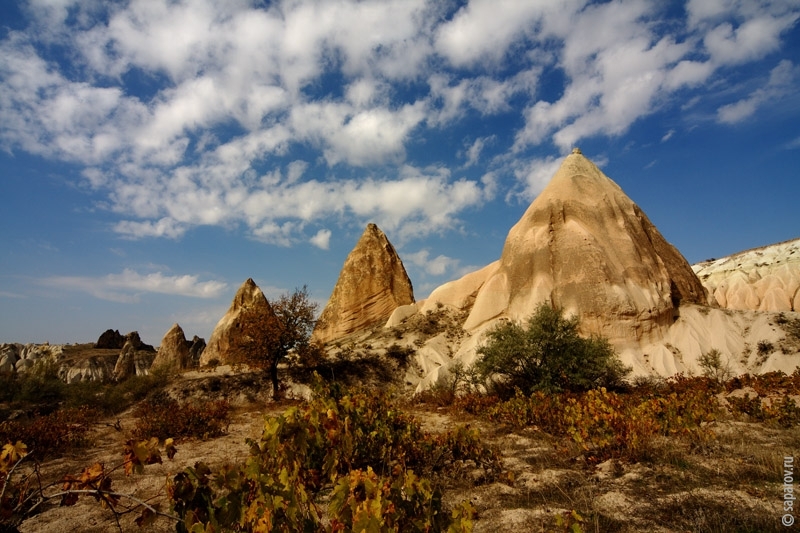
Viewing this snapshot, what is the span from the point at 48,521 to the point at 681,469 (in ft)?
28.7

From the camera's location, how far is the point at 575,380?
1279cm

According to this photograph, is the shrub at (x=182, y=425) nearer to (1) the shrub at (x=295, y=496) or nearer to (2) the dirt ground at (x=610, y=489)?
(2) the dirt ground at (x=610, y=489)

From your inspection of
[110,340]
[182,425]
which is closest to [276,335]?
[182,425]

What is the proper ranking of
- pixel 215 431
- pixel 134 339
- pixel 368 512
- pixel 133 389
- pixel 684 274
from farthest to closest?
pixel 134 339 → pixel 684 274 → pixel 133 389 → pixel 215 431 → pixel 368 512

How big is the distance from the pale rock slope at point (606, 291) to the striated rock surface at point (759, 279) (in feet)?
82.0

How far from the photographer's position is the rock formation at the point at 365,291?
28.0m

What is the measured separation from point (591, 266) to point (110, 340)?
53557 mm

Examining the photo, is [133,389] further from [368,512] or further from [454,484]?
[368,512]

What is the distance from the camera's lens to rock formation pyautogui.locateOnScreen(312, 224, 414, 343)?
2802cm

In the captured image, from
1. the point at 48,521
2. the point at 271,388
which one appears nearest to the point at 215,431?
the point at 48,521

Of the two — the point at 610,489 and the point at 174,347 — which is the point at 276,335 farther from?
the point at 174,347

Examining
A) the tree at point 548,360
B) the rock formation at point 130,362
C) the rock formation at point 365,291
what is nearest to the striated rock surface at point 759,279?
the rock formation at point 365,291

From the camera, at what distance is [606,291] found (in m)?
18.3

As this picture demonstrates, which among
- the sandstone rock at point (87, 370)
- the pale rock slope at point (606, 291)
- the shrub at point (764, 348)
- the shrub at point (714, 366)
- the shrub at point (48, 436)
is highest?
the pale rock slope at point (606, 291)
